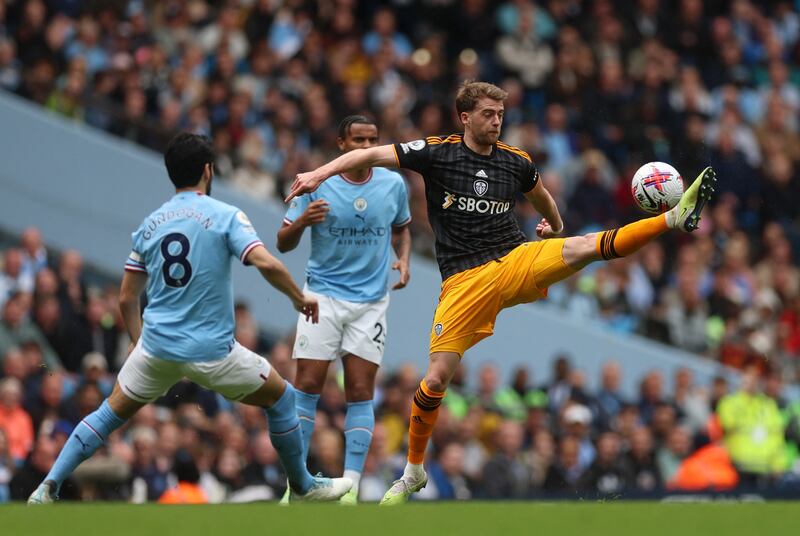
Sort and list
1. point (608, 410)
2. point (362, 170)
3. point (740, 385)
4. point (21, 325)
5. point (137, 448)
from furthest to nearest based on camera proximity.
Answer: point (740, 385) → point (608, 410) → point (21, 325) → point (137, 448) → point (362, 170)

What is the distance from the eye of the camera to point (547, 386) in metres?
15.8

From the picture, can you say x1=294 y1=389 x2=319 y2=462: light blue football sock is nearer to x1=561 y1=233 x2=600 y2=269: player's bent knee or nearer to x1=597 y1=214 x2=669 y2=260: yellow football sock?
x1=561 y1=233 x2=600 y2=269: player's bent knee

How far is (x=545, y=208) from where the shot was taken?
9953 millimetres

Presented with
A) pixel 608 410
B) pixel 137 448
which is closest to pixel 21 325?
pixel 137 448

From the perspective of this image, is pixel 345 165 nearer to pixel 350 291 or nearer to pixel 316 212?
pixel 316 212

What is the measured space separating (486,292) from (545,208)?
86 centimetres

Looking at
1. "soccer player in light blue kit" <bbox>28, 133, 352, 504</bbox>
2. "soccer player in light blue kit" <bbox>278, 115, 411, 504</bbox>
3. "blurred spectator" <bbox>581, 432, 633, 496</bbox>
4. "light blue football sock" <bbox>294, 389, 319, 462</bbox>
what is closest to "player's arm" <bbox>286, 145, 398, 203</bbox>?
"soccer player in light blue kit" <bbox>28, 133, 352, 504</bbox>

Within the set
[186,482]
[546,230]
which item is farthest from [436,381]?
[186,482]

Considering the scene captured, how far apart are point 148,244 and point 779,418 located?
9.93 metres

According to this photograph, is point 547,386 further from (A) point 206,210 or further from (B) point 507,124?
(A) point 206,210

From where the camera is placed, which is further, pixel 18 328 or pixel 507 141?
pixel 507 141

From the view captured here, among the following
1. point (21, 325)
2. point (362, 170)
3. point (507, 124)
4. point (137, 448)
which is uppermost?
point (507, 124)

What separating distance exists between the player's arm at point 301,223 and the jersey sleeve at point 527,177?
1.32 m

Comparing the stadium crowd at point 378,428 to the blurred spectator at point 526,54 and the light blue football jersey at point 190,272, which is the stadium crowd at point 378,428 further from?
the blurred spectator at point 526,54
